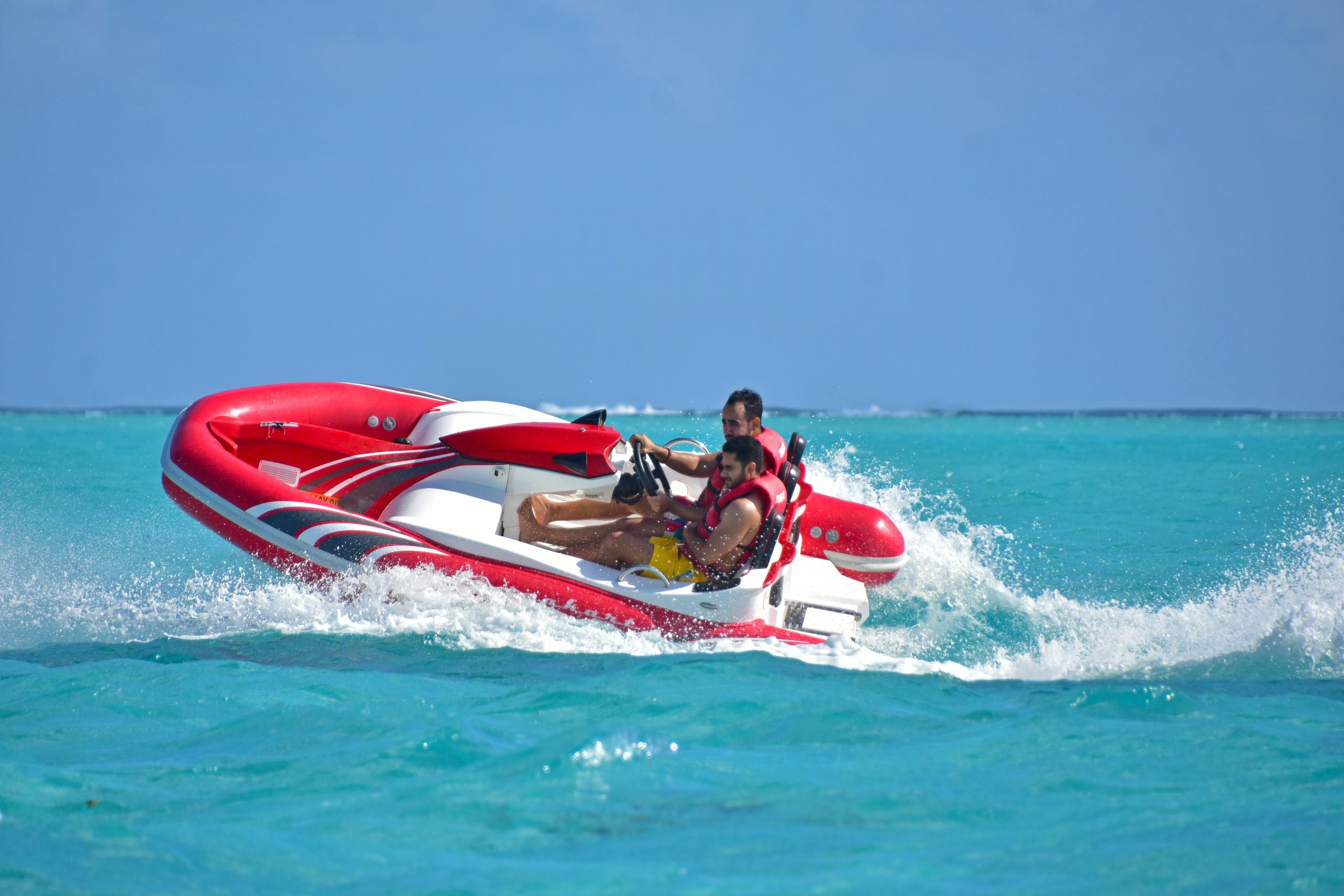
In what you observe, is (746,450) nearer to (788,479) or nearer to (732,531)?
(732,531)

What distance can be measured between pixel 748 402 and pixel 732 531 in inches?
35.7

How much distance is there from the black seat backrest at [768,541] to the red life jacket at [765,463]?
255 mm

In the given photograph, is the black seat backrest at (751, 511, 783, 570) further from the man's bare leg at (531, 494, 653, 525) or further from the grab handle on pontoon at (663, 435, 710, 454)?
the grab handle on pontoon at (663, 435, 710, 454)

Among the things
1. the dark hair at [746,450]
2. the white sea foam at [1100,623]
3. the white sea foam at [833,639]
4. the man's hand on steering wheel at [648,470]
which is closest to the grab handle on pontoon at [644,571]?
the white sea foam at [833,639]

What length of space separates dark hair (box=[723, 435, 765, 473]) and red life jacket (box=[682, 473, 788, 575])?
8cm

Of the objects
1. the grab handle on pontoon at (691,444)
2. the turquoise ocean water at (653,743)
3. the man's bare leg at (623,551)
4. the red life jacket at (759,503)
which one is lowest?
the turquoise ocean water at (653,743)

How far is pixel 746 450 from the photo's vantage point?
16.4ft

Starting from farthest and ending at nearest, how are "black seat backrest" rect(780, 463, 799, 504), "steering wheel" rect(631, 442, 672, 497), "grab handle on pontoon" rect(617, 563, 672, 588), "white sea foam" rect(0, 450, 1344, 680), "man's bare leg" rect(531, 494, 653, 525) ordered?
"man's bare leg" rect(531, 494, 653, 525) < "black seat backrest" rect(780, 463, 799, 504) < "steering wheel" rect(631, 442, 672, 497) < "grab handle on pontoon" rect(617, 563, 672, 588) < "white sea foam" rect(0, 450, 1344, 680)

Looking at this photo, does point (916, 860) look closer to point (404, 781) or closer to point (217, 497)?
point (404, 781)

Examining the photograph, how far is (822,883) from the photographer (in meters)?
2.67

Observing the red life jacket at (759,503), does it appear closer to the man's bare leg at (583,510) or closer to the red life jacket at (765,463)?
the red life jacket at (765,463)

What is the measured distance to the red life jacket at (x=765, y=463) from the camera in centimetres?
531

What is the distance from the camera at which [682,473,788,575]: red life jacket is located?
5.01 metres

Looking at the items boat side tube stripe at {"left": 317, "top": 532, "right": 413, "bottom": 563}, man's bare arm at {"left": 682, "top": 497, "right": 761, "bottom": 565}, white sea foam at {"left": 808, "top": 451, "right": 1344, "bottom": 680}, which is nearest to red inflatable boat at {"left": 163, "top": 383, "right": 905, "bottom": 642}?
boat side tube stripe at {"left": 317, "top": 532, "right": 413, "bottom": 563}
